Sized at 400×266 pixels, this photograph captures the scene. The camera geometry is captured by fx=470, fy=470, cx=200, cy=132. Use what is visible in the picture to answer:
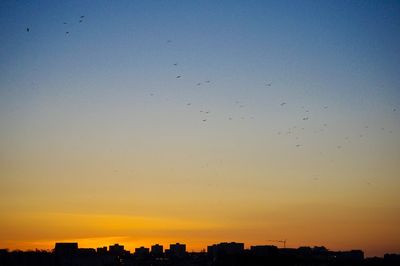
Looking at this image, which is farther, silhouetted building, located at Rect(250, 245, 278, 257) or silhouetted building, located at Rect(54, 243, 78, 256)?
silhouetted building, located at Rect(54, 243, 78, 256)

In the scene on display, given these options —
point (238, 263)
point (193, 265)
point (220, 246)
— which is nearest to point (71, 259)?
A: point (193, 265)

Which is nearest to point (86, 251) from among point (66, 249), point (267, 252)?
point (66, 249)

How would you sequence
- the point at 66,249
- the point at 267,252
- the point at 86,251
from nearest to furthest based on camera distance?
the point at 66,249 < the point at 86,251 < the point at 267,252

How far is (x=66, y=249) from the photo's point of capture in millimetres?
141625

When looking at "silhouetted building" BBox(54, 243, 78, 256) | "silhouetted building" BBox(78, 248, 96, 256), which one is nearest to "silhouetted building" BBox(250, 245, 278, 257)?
"silhouetted building" BBox(78, 248, 96, 256)

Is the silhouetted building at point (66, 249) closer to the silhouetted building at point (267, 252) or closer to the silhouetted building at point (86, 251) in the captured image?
the silhouetted building at point (86, 251)

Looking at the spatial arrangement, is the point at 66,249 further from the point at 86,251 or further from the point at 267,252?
the point at 267,252

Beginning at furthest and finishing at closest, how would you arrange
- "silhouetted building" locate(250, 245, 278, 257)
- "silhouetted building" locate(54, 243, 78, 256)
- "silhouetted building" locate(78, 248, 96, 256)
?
"silhouetted building" locate(78, 248, 96, 256) < "silhouetted building" locate(54, 243, 78, 256) < "silhouetted building" locate(250, 245, 278, 257)

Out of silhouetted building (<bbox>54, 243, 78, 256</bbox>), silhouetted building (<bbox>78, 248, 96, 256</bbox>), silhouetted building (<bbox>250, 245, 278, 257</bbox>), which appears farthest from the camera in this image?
silhouetted building (<bbox>78, 248, 96, 256</bbox>)

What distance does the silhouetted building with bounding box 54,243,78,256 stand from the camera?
138500 millimetres

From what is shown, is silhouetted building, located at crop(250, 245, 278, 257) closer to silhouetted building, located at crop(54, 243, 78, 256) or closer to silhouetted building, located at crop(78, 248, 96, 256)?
silhouetted building, located at crop(78, 248, 96, 256)

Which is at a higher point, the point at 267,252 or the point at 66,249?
the point at 66,249

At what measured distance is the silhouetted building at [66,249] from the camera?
5453 inches

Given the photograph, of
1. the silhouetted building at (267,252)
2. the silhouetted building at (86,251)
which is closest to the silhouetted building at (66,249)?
the silhouetted building at (86,251)
